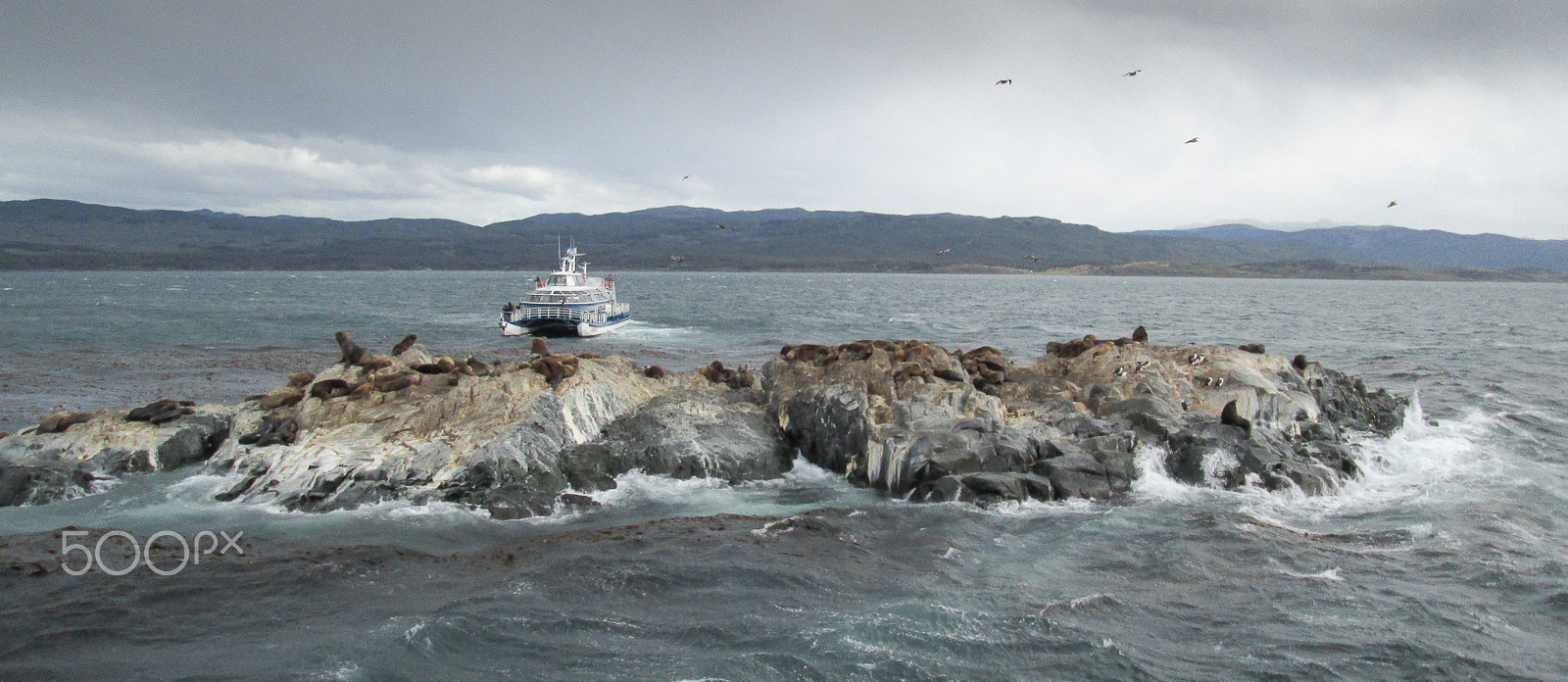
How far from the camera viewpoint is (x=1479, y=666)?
9156mm

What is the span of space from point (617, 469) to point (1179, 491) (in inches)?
427

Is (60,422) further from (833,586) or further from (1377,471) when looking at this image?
(1377,471)

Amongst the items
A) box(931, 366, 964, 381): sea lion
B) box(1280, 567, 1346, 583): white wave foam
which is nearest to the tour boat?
box(931, 366, 964, 381): sea lion

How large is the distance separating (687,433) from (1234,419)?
1155 cm

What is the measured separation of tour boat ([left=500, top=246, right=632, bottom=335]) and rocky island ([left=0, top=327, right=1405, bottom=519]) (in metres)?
28.1

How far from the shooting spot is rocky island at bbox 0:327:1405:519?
1468cm

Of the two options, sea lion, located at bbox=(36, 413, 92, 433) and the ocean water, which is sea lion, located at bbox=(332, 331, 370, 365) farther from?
sea lion, located at bbox=(36, 413, 92, 433)

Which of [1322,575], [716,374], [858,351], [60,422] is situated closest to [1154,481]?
[1322,575]

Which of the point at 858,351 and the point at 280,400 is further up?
the point at 858,351

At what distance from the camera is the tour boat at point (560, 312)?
158ft

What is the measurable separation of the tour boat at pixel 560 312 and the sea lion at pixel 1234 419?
124ft

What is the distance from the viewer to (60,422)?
1616 cm

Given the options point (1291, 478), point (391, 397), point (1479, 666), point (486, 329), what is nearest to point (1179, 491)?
point (1291, 478)

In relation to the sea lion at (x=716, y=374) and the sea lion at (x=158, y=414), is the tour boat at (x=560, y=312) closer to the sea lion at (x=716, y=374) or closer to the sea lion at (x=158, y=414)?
the sea lion at (x=716, y=374)
